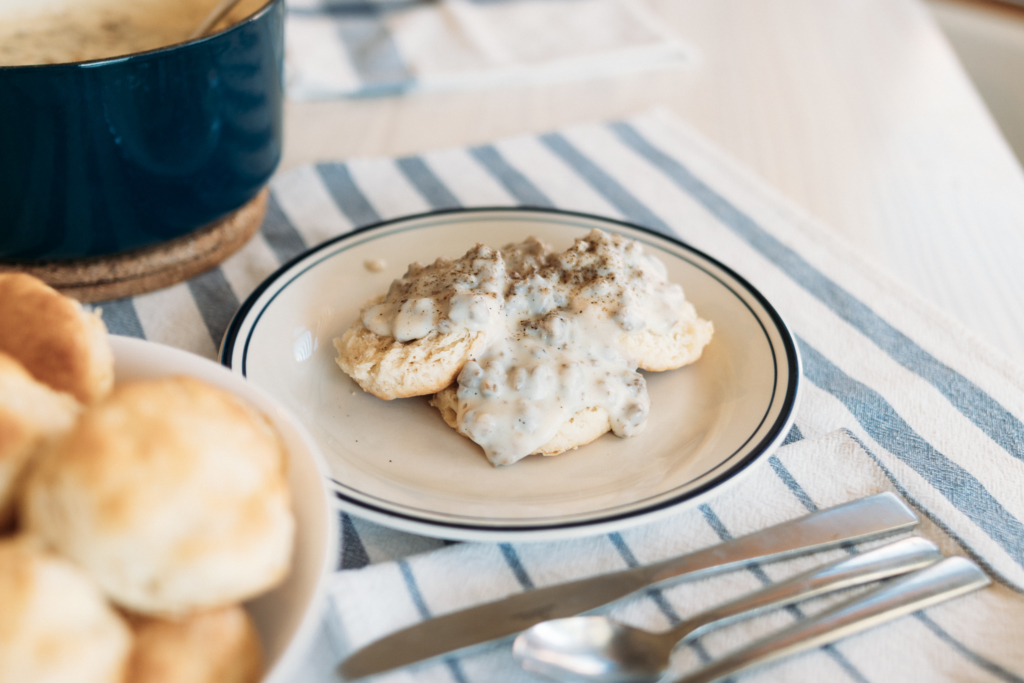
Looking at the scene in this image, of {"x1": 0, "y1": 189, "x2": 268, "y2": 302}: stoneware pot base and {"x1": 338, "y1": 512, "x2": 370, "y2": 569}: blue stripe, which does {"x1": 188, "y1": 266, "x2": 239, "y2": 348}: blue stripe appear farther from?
{"x1": 338, "y1": 512, "x2": 370, "y2": 569}: blue stripe

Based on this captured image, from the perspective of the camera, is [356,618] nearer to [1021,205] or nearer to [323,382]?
[323,382]

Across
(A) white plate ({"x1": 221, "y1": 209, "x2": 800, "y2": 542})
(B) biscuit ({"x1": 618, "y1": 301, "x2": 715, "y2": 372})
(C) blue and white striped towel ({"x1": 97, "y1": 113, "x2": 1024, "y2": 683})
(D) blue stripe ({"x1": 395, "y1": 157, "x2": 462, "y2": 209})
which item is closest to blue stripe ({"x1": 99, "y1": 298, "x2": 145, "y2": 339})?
(C) blue and white striped towel ({"x1": 97, "y1": 113, "x2": 1024, "y2": 683})

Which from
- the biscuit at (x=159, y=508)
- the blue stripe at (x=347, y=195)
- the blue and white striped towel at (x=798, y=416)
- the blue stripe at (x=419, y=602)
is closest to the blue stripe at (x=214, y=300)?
the blue and white striped towel at (x=798, y=416)

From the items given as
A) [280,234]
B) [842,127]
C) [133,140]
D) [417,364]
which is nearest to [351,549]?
[417,364]

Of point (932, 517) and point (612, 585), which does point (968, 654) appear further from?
point (612, 585)

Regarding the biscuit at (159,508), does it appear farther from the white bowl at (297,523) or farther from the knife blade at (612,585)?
the knife blade at (612,585)
